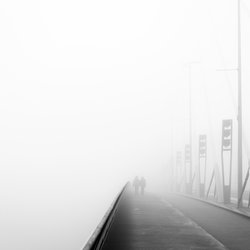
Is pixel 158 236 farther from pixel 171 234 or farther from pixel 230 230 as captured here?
pixel 230 230

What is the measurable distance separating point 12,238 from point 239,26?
2997 centimetres

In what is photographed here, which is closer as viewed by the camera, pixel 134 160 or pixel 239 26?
pixel 239 26

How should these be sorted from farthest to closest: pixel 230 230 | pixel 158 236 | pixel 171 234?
pixel 230 230
pixel 171 234
pixel 158 236

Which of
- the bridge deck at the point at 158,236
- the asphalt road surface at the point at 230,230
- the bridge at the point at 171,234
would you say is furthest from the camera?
the asphalt road surface at the point at 230,230

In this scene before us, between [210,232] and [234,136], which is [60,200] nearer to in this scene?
[234,136]

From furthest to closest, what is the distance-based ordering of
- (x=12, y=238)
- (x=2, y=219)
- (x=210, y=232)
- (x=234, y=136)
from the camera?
(x=234, y=136)
(x=2, y=219)
(x=12, y=238)
(x=210, y=232)

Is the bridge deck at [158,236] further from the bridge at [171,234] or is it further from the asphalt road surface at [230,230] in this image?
the asphalt road surface at [230,230]

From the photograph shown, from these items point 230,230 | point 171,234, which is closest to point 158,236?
point 171,234

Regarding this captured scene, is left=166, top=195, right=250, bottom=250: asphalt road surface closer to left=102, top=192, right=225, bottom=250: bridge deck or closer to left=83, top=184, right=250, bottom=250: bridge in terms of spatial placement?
left=83, top=184, right=250, bottom=250: bridge

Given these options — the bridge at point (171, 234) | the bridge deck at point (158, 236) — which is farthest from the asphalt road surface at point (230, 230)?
the bridge deck at point (158, 236)

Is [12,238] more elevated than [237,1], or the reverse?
[237,1]

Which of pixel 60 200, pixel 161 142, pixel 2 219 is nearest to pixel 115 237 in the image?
pixel 2 219

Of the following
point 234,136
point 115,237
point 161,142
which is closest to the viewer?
point 115,237

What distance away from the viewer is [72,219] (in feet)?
205
